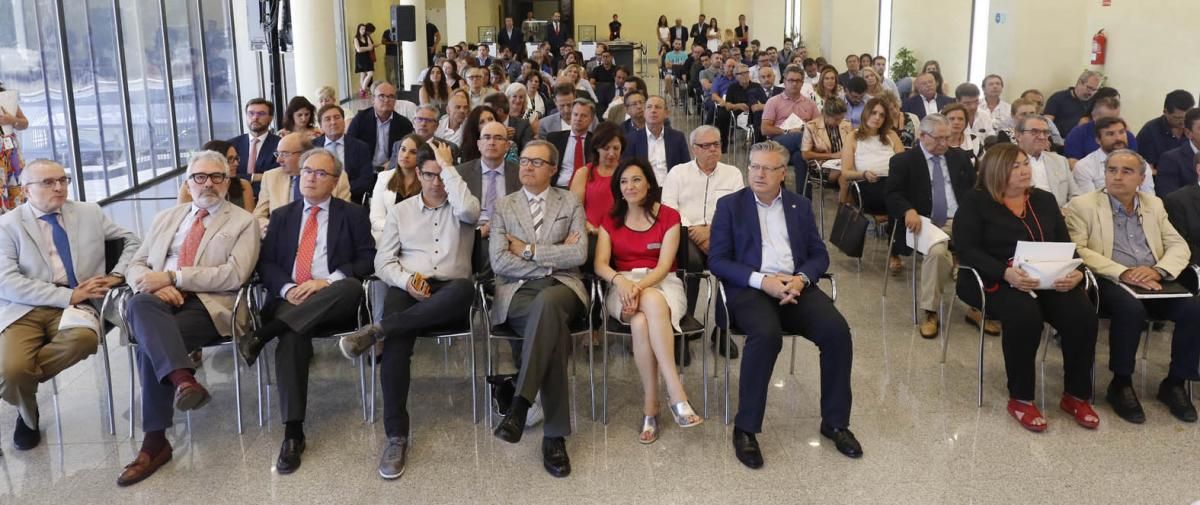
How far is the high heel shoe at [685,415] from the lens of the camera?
4102 mm

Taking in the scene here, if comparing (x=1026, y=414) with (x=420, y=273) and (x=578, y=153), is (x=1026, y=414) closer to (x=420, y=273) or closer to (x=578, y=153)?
(x=420, y=273)

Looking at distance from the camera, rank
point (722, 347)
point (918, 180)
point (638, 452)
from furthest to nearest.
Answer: point (918, 180), point (722, 347), point (638, 452)

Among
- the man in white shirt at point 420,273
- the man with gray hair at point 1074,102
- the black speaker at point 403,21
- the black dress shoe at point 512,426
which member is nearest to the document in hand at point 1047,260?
the black dress shoe at point 512,426

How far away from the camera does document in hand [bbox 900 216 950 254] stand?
5.60 meters

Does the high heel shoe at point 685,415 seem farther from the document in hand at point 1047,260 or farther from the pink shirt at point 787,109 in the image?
the pink shirt at point 787,109

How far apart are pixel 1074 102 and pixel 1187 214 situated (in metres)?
4.69

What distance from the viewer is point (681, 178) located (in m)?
5.67

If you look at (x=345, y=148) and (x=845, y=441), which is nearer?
(x=845, y=441)

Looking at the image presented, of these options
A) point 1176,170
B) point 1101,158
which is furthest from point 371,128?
point 1176,170

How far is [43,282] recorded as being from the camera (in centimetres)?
423

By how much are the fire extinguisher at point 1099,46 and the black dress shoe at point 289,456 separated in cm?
1047

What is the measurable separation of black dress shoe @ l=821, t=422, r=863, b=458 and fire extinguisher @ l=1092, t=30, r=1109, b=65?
356 inches

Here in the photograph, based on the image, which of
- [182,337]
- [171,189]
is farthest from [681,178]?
[171,189]

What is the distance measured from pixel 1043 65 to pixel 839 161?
18.1 ft
